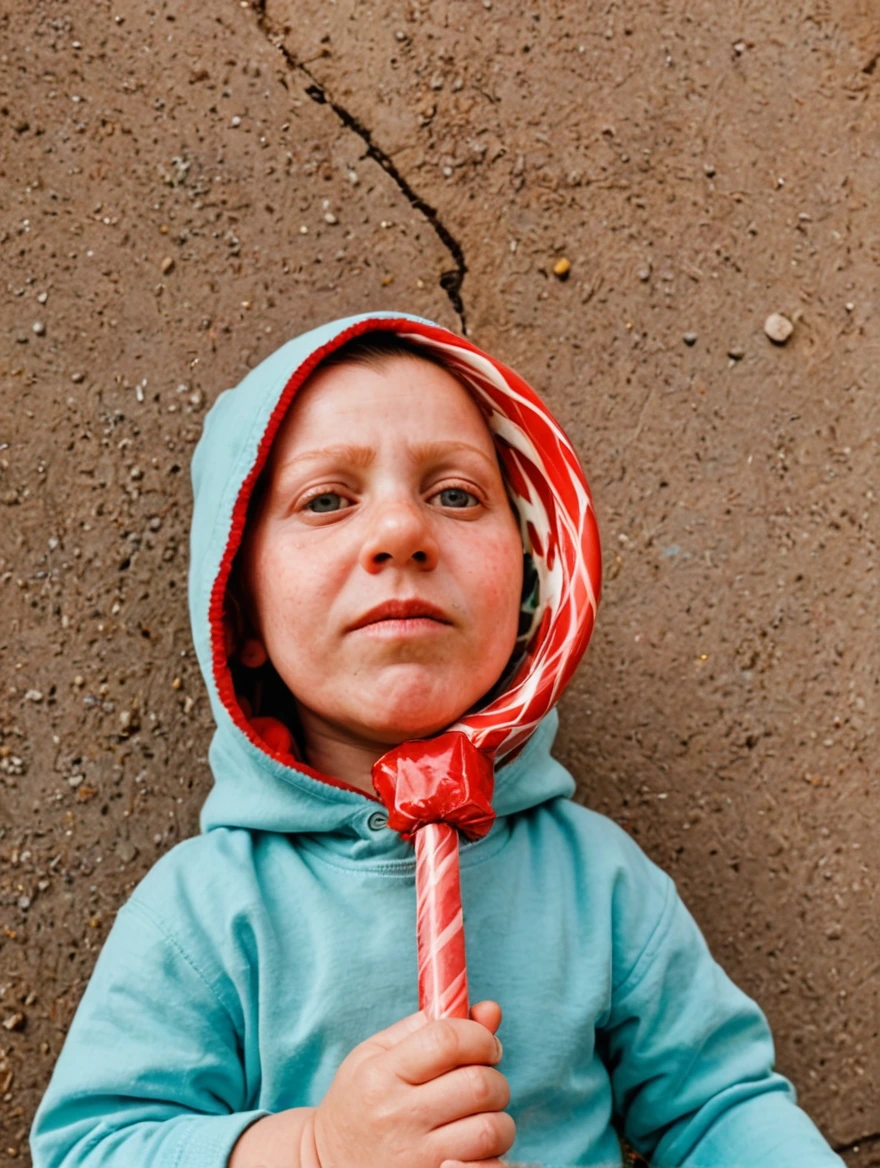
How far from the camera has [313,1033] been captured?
144cm

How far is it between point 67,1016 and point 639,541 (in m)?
1.20

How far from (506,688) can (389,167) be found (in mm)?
961

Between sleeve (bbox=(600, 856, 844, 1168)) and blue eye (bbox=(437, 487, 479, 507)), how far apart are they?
0.64 metres

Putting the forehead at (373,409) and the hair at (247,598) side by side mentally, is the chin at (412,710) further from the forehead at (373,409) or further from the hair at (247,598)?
the forehead at (373,409)

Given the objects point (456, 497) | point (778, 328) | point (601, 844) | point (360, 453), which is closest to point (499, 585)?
point (456, 497)

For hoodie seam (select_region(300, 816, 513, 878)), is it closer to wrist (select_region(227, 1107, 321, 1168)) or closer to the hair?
the hair

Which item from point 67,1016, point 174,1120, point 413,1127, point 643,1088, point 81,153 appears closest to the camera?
point 413,1127

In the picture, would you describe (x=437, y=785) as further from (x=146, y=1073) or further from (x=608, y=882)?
(x=146, y=1073)

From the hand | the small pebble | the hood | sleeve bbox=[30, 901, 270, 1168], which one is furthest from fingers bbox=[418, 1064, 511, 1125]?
the small pebble

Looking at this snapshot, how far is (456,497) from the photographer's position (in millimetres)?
1500

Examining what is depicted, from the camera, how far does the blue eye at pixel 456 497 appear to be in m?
1.49

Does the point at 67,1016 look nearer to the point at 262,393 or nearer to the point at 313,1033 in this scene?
the point at 313,1033

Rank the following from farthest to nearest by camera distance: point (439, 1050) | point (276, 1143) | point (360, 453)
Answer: point (360, 453)
point (276, 1143)
point (439, 1050)

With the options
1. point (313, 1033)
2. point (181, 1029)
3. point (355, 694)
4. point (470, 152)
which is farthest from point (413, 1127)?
point (470, 152)
